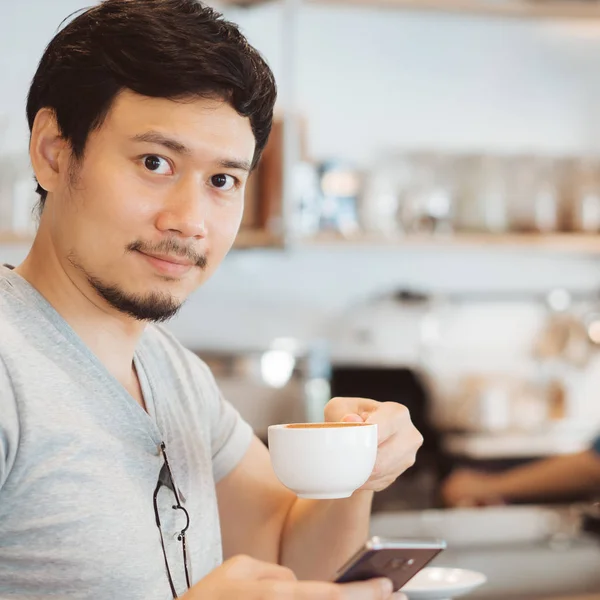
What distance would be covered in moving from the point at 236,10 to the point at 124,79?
2.24 metres

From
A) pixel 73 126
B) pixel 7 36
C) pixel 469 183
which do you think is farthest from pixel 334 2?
pixel 73 126

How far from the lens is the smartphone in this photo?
87cm

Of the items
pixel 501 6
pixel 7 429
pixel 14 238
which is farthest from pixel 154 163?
pixel 501 6

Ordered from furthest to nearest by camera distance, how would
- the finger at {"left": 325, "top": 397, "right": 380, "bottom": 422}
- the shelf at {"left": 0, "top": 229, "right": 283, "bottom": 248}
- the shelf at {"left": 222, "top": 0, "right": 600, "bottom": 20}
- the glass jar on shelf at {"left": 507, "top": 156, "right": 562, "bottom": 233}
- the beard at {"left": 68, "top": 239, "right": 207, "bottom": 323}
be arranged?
1. the glass jar on shelf at {"left": 507, "top": 156, "right": 562, "bottom": 233}
2. the shelf at {"left": 222, "top": 0, "right": 600, "bottom": 20}
3. the shelf at {"left": 0, "top": 229, "right": 283, "bottom": 248}
4. the finger at {"left": 325, "top": 397, "right": 380, "bottom": 422}
5. the beard at {"left": 68, "top": 239, "right": 207, "bottom": 323}

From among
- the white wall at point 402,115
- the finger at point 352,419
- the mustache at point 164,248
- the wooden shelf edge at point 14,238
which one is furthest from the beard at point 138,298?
the white wall at point 402,115

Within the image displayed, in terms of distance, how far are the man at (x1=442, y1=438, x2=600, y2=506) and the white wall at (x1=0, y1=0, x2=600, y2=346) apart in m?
0.80

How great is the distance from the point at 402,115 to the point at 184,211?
2.48 m

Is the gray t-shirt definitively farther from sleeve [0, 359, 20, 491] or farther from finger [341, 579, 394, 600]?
finger [341, 579, 394, 600]

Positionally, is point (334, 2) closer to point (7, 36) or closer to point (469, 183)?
point (469, 183)

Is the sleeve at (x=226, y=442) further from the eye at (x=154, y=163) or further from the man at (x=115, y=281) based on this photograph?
the eye at (x=154, y=163)

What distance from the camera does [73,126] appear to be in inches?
44.3

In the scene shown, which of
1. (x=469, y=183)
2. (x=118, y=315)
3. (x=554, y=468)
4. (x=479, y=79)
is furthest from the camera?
(x=479, y=79)

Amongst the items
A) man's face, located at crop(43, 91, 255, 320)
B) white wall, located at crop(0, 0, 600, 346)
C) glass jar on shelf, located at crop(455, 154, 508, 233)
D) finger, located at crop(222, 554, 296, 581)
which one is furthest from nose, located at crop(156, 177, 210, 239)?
glass jar on shelf, located at crop(455, 154, 508, 233)

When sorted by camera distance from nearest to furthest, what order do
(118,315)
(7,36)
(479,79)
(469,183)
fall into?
(118,315), (7,36), (469,183), (479,79)
